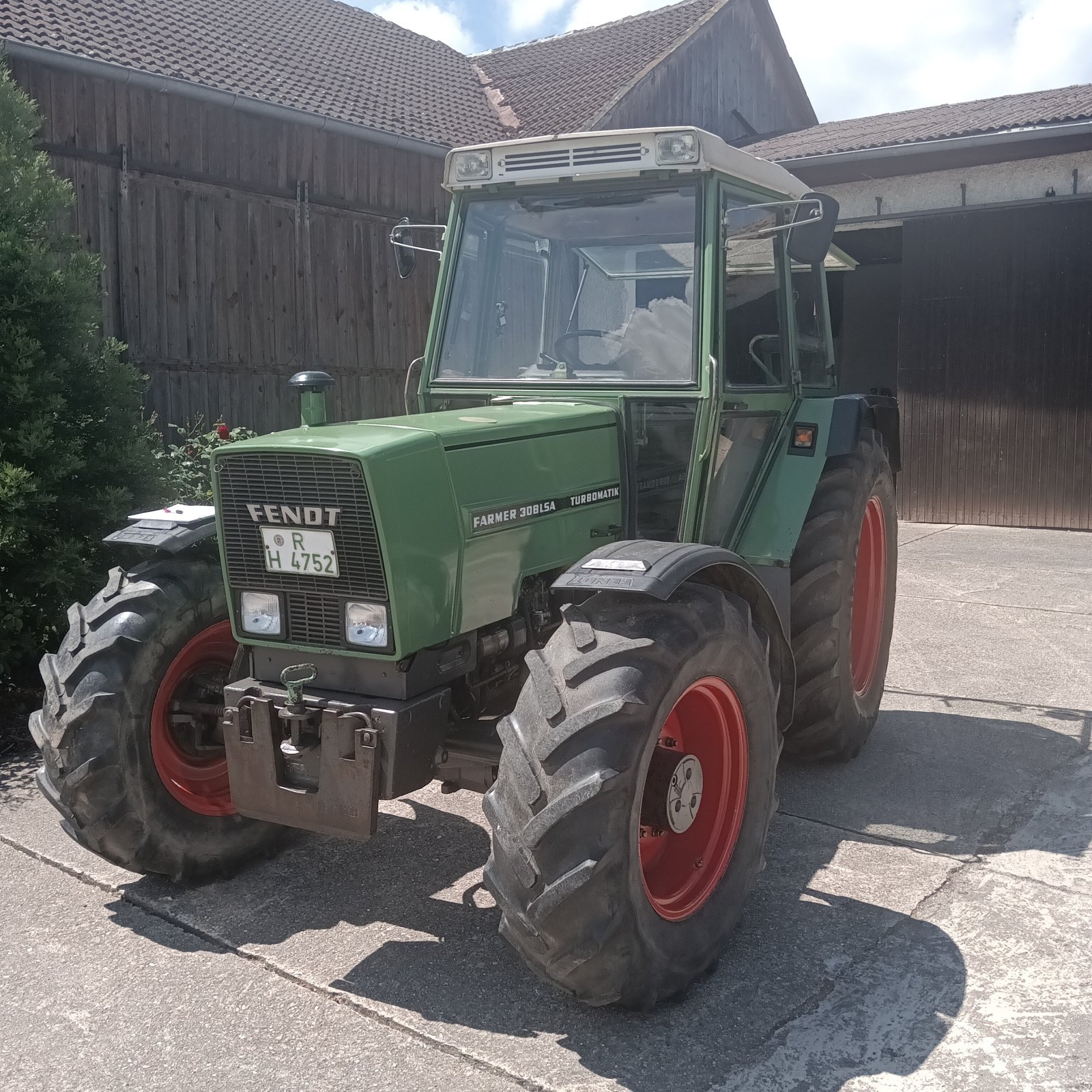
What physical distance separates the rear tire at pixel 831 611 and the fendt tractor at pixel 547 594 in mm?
15

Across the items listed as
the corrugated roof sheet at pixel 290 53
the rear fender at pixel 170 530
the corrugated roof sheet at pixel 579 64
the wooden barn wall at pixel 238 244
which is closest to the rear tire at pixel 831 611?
the rear fender at pixel 170 530

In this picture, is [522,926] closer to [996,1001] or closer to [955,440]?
[996,1001]

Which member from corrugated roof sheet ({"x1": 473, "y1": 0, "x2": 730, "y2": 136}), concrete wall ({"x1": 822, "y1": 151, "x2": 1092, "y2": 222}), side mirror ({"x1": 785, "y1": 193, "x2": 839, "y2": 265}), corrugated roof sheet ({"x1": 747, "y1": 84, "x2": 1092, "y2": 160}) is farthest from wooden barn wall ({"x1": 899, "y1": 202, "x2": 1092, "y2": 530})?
side mirror ({"x1": 785, "y1": 193, "x2": 839, "y2": 265})

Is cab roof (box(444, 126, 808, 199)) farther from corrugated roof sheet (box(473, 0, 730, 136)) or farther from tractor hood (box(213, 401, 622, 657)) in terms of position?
corrugated roof sheet (box(473, 0, 730, 136))

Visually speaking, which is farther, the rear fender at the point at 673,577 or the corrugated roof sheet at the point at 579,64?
the corrugated roof sheet at the point at 579,64

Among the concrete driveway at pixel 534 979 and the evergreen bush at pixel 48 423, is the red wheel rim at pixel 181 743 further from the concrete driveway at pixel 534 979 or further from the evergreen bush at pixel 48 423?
the evergreen bush at pixel 48 423

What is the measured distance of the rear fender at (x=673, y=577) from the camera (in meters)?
3.08

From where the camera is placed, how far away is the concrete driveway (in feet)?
9.34

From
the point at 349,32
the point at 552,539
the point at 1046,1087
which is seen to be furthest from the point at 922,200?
the point at 1046,1087

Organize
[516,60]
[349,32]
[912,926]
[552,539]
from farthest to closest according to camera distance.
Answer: [516,60] < [349,32] < [552,539] < [912,926]

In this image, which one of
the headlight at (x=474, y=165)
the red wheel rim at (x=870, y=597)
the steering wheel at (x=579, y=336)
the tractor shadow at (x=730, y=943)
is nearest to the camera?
the tractor shadow at (x=730, y=943)

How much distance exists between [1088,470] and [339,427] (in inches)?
Result: 390

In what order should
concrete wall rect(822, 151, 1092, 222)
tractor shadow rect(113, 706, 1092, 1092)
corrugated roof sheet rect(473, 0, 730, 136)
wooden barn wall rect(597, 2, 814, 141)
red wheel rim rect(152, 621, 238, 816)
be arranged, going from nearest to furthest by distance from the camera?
1. tractor shadow rect(113, 706, 1092, 1092)
2. red wheel rim rect(152, 621, 238, 816)
3. concrete wall rect(822, 151, 1092, 222)
4. corrugated roof sheet rect(473, 0, 730, 136)
5. wooden barn wall rect(597, 2, 814, 141)

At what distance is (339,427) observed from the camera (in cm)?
356
